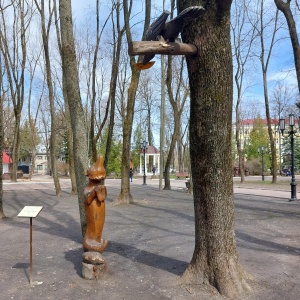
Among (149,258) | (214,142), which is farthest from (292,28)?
(149,258)

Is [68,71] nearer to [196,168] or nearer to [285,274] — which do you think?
[196,168]

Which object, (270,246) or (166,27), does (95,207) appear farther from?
(270,246)

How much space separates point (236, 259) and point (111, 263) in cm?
216

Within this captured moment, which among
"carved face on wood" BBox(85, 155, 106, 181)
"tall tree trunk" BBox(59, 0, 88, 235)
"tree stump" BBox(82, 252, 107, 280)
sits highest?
"tall tree trunk" BBox(59, 0, 88, 235)

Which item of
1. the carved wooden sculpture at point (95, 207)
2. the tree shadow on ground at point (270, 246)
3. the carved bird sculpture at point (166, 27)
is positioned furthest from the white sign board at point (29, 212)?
the tree shadow on ground at point (270, 246)

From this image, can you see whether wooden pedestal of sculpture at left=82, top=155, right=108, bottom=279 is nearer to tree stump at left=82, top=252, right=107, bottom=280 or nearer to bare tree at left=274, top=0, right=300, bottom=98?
tree stump at left=82, top=252, right=107, bottom=280

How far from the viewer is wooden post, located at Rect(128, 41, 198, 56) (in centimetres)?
418

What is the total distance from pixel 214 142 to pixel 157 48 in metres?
1.36

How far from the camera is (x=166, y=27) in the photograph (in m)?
4.24

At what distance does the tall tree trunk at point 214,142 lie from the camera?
A: 4.53 m

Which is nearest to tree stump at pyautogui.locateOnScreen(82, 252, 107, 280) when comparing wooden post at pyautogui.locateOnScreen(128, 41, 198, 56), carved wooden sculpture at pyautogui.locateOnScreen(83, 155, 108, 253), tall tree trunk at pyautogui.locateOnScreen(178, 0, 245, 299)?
carved wooden sculpture at pyautogui.locateOnScreen(83, 155, 108, 253)

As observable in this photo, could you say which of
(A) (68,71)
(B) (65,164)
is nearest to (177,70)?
(A) (68,71)

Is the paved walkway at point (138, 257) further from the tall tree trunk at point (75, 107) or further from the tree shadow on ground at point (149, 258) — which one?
the tall tree trunk at point (75, 107)

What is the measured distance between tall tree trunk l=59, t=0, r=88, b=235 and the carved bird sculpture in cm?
253
